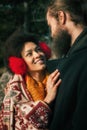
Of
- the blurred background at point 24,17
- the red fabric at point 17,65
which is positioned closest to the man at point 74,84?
the red fabric at point 17,65

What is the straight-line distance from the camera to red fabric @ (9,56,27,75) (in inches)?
178

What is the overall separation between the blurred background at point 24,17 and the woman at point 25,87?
14.2 metres

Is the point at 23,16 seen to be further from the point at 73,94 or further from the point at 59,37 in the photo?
the point at 73,94

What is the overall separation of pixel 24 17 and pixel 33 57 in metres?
17.1

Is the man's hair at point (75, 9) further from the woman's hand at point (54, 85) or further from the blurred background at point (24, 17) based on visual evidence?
the blurred background at point (24, 17)

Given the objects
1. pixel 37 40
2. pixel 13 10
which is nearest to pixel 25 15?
pixel 13 10

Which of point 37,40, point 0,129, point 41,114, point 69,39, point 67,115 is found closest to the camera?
point 67,115

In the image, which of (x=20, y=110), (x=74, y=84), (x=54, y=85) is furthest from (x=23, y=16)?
(x=74, y=84)

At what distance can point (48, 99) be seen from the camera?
4.00 metres

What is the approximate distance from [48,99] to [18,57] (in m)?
0.80

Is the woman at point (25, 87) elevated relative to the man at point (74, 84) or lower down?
lower down

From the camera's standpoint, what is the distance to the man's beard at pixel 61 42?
375cm

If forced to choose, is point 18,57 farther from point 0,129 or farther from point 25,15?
point 25,15

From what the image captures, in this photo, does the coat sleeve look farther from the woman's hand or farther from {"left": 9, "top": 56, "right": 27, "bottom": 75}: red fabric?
{"left": 9, "top": 56, "right": 27, "bottom": 75}: red fabric
